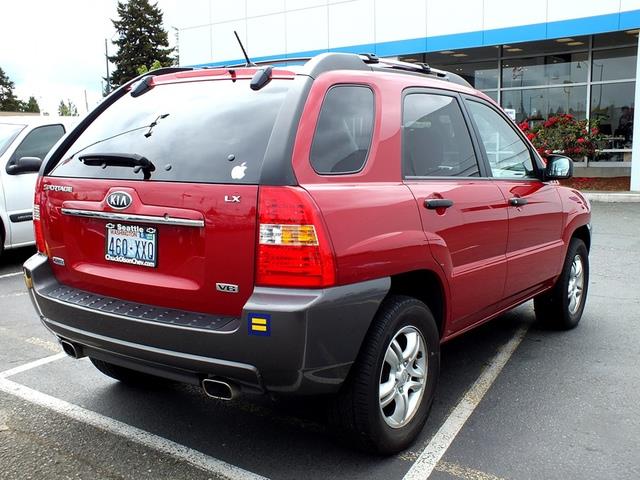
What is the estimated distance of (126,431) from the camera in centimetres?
337

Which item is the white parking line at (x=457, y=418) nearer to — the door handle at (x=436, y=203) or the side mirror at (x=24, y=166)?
the door handle at (x=436, y=203)

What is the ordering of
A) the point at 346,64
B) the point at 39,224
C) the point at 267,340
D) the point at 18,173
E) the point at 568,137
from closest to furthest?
the point at 267,340 < the point at 346,64 < the point at 39,224 < the point at 18,173 < the point at 568,137

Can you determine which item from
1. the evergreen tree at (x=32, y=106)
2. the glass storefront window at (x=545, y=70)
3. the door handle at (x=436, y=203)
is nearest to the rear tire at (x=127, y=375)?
the door handle at (x=436, y=203)

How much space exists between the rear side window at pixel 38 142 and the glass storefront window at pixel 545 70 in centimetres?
1631

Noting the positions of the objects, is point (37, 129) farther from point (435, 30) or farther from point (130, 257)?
point (435, 30)

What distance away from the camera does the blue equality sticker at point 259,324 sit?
2504 mm

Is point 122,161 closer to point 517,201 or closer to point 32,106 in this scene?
point 517,201

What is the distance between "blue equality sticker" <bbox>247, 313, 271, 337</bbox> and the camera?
2.50 m

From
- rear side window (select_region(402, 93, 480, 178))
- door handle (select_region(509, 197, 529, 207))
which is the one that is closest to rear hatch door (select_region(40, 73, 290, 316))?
rear side window (select_region(402, 93, 480, 178))

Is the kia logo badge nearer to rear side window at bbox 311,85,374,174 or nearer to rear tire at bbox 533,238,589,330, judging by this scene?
rear side window at bbox 311,85,374,174

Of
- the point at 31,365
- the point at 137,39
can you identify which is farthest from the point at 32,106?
the point at 31,365

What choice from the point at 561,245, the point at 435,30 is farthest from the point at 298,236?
the point at 435,30

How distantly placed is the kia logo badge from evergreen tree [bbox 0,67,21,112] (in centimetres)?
10353

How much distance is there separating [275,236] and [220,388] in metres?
0.71
